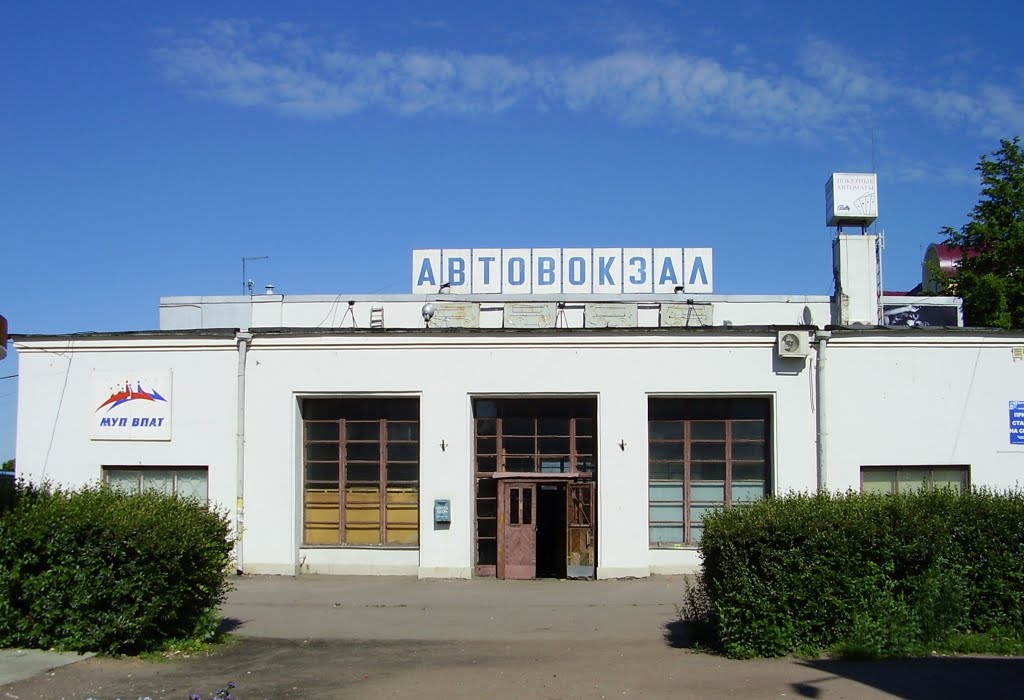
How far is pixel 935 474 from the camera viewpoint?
20188 millimetres

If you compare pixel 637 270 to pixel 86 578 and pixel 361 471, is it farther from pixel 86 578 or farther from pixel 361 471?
pixel 86 578

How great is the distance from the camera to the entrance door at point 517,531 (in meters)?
20.2

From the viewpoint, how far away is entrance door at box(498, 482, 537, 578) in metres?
20.2

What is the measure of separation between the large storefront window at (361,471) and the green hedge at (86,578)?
9.33 meters

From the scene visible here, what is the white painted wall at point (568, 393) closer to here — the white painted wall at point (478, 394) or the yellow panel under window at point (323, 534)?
the white painted wall at point (478, 394)

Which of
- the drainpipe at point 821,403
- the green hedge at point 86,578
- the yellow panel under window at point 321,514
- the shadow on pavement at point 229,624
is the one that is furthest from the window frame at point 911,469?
the green hedge at point 86,578

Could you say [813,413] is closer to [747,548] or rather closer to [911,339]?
[911,339]

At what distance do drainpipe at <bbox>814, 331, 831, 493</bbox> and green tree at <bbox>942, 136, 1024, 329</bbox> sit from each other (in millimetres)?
13800

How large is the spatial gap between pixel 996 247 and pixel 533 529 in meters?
20.7

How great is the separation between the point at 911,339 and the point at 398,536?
11345 mm

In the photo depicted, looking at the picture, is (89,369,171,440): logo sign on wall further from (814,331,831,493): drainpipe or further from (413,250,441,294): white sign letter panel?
(814,331,831,493): drainpipe

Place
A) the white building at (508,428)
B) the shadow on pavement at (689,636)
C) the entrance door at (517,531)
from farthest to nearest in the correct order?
the entrance door at (517,531)
the white building at (508,428)
the shadow on pavement at (689,636)

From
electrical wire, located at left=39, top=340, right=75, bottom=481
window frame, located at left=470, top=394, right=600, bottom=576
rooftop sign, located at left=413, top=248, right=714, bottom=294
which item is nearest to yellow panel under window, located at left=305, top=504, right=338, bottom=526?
window frame, located at left=470, top=394, right=600, bottom=576

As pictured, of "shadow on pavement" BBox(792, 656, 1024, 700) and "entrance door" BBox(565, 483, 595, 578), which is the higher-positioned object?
"entrance door" BBox(565, 483, 595, 578)
